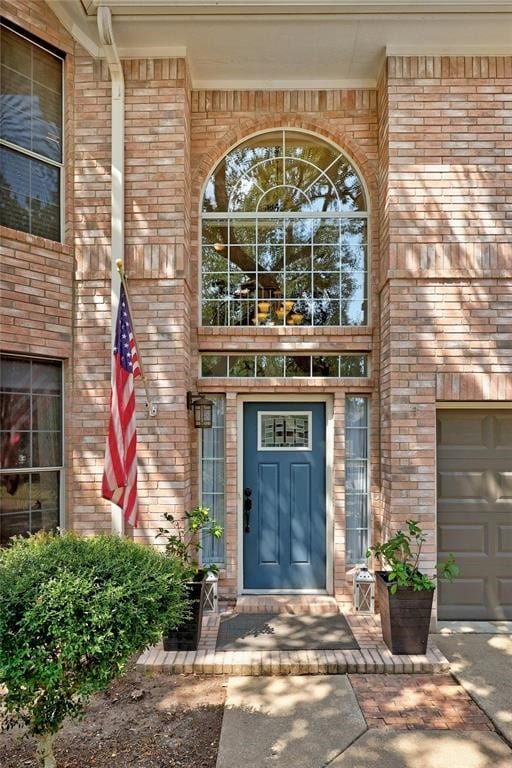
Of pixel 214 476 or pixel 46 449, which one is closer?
pixel 46 449

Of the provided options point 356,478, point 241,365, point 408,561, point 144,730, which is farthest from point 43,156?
point 408,561

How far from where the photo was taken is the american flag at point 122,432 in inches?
145

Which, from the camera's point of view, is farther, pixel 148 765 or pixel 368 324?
pixel 368 324

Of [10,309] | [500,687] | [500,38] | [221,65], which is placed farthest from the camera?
[221,65]

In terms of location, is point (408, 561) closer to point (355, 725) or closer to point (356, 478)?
point (356, 478)

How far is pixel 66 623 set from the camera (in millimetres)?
2457

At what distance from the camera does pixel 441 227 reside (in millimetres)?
4637

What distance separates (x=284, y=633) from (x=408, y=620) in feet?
3.45

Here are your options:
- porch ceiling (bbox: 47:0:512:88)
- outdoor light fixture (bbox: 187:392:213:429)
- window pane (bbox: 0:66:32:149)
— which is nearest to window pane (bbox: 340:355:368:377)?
outdoor light fixture (bbox: 187:392:213:429)

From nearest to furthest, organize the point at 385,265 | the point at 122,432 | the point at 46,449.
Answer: the point at 122,432 < the point at 46,449 < the point at 385,265

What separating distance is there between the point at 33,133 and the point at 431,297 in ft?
12.8

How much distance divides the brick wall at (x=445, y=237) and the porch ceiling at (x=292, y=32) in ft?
0.72

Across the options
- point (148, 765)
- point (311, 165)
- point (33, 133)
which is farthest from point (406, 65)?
point (148, 765)

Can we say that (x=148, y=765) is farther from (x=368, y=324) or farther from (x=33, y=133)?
(x=33, y=133)
